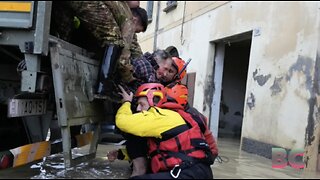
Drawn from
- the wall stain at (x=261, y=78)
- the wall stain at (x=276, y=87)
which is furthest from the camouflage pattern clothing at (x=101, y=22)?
the wall stain at (x=261, y=78)

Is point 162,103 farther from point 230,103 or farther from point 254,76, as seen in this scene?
point 230,103

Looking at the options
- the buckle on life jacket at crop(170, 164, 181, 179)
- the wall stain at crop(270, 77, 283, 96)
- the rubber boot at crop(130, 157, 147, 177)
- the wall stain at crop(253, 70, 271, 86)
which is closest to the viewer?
the buckle on life jacket at crop(170, 164, 181, 179)

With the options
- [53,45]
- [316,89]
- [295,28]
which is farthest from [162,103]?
[295,28]

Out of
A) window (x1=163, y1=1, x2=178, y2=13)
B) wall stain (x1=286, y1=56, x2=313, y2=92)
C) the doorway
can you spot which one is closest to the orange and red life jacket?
wall stain (x1=286, y1=56, x2=313, y2=92)

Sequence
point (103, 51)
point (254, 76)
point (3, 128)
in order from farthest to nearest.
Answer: point (254, 76), point (3, 128), point (103, 51)

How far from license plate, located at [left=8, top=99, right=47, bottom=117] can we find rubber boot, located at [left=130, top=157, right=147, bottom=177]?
96cm

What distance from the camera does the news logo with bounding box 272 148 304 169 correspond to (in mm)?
6375

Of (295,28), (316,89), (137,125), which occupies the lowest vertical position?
(137,125)

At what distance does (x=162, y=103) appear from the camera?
394cm

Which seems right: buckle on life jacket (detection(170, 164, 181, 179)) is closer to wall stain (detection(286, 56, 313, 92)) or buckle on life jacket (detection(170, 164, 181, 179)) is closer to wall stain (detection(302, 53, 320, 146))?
wall stain (detection(302, 53, 320, 146))

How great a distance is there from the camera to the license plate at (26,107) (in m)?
3.77

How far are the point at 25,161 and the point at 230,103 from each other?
29.2 feet

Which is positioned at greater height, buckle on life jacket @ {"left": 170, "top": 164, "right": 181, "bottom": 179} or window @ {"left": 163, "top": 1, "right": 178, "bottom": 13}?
window @ {"left": 163, "top": 1, "right": 178, "bottom": 13}

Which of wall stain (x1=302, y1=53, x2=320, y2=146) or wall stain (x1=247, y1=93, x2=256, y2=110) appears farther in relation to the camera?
wall stain (x1=247, y1=93, x2=256, y2=110)
